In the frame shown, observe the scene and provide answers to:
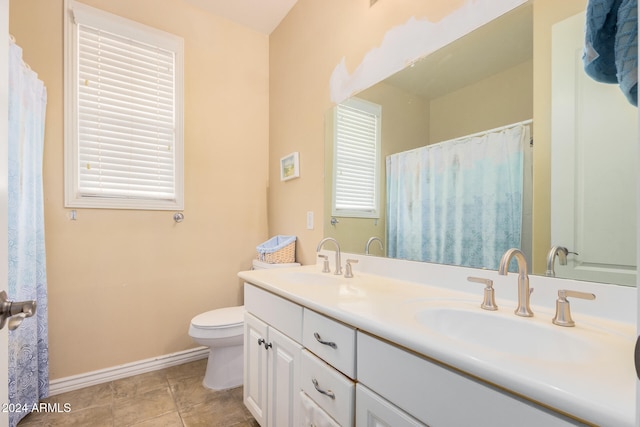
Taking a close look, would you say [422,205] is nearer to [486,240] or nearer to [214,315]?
[486,240]

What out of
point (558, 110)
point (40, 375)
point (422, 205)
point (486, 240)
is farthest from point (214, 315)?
point (558, 110)

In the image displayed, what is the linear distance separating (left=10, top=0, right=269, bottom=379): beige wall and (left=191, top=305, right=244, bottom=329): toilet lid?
358mm

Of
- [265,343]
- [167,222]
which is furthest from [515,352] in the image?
[167,222]

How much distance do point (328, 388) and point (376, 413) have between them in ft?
0.70

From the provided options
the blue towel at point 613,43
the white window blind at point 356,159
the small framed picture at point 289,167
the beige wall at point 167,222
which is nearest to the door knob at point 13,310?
the blue towel at point 613,43

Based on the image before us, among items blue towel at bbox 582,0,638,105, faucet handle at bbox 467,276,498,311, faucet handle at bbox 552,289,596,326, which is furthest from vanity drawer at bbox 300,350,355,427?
blue towel at bbox 582,0,638,105

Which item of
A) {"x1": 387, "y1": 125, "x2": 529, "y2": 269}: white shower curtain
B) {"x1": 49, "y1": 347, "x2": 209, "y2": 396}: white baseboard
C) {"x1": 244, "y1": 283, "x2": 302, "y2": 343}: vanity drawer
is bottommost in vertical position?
{"x1": 49, "y1": 347, "x2": 209, "y2": 396}: white baseboard

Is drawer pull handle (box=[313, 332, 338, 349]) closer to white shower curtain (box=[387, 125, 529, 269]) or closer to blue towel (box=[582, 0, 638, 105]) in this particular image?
white shower curtain (box=[387, 125, 529, 269])

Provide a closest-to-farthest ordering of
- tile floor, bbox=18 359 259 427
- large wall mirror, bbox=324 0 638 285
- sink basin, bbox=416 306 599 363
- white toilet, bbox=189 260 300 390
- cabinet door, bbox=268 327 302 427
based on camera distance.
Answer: sink basin, bbox=416 306 599 363 < large wall mirror, bbox=324 0 638 285 < cabinet door, bbox=268 327 302 427 < tile floor, bbox=18 359 259 427 < white toilet, bbox=189 260 300 390

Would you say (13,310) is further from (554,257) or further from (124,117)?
(124,117)

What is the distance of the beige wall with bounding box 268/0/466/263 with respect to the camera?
1694mm

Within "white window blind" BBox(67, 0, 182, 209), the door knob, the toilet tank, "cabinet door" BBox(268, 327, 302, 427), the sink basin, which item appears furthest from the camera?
the toilet tank

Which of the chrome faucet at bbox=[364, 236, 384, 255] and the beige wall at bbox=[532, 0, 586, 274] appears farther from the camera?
the chrome faucet at bbox=[364, 236, 384, 255]

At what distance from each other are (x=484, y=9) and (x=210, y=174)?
2011 millimetres
